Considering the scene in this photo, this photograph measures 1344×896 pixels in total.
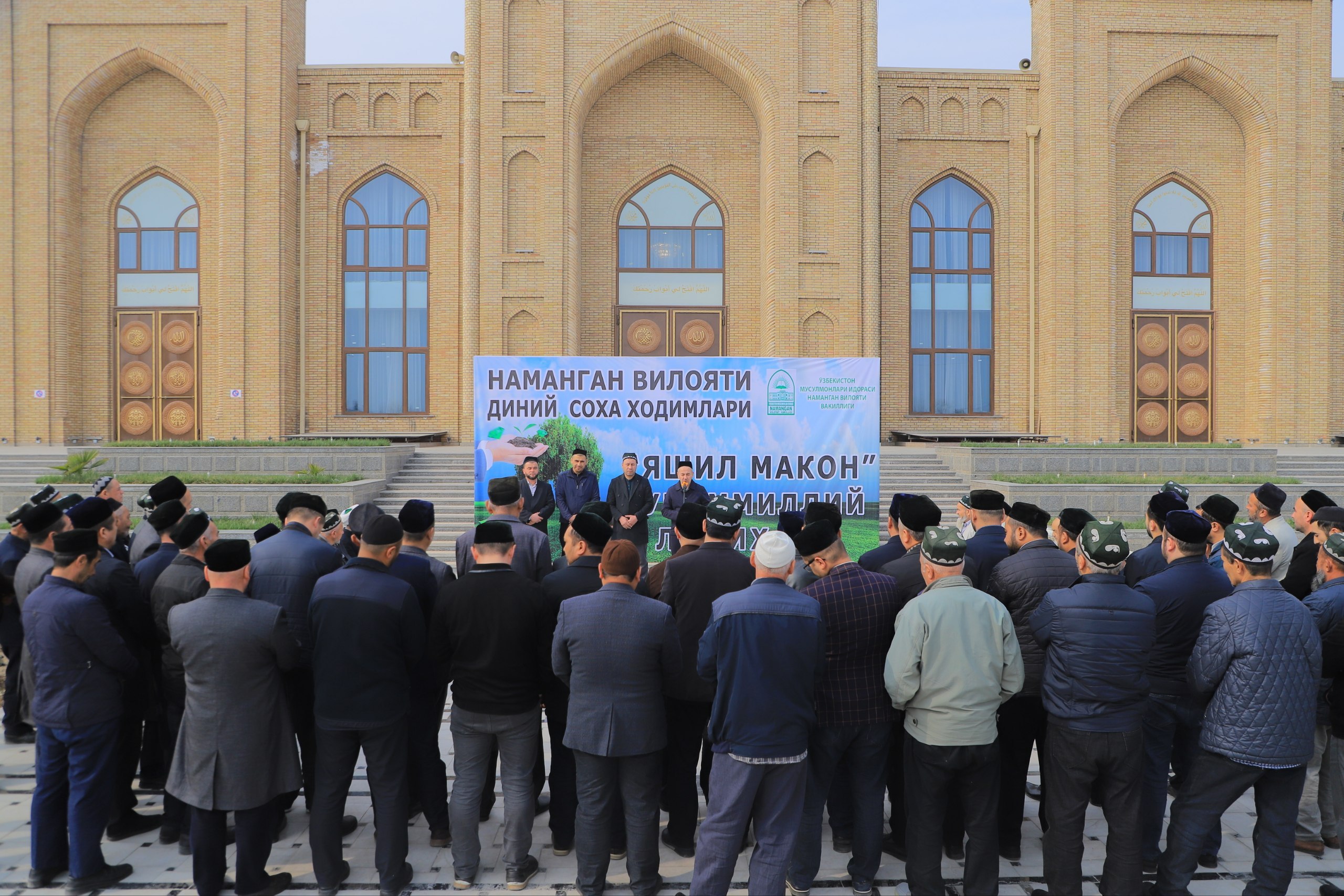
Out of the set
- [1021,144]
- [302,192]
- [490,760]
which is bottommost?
[490,760]

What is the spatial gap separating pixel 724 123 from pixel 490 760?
702 inches

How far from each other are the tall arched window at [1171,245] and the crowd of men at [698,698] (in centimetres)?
1845

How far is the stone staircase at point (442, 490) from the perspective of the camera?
43.5 feet

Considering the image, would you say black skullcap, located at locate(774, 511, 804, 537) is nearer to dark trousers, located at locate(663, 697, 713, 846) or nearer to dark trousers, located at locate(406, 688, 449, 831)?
dark trousers, located at locate(663, 697, 713, 846)

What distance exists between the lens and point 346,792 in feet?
13.3

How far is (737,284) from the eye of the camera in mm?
20141

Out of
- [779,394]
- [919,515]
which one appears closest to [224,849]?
[919,515]

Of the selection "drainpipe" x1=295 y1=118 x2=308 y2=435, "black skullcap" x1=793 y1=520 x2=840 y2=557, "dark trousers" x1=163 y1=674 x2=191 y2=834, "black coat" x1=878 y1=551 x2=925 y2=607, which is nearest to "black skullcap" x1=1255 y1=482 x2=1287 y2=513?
"black coat" x1=878 y1=551 x2=925 y2=607

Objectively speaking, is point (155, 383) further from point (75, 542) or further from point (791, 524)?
point (791, 524)

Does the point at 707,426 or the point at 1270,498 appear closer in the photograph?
the point at 1270,498

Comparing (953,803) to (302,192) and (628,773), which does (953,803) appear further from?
(302,192)

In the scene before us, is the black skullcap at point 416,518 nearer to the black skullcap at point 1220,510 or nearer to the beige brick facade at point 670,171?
the black skullcap at point 1220,510

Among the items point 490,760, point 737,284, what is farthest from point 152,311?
point 490,760

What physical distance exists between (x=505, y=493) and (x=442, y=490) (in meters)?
9.85
